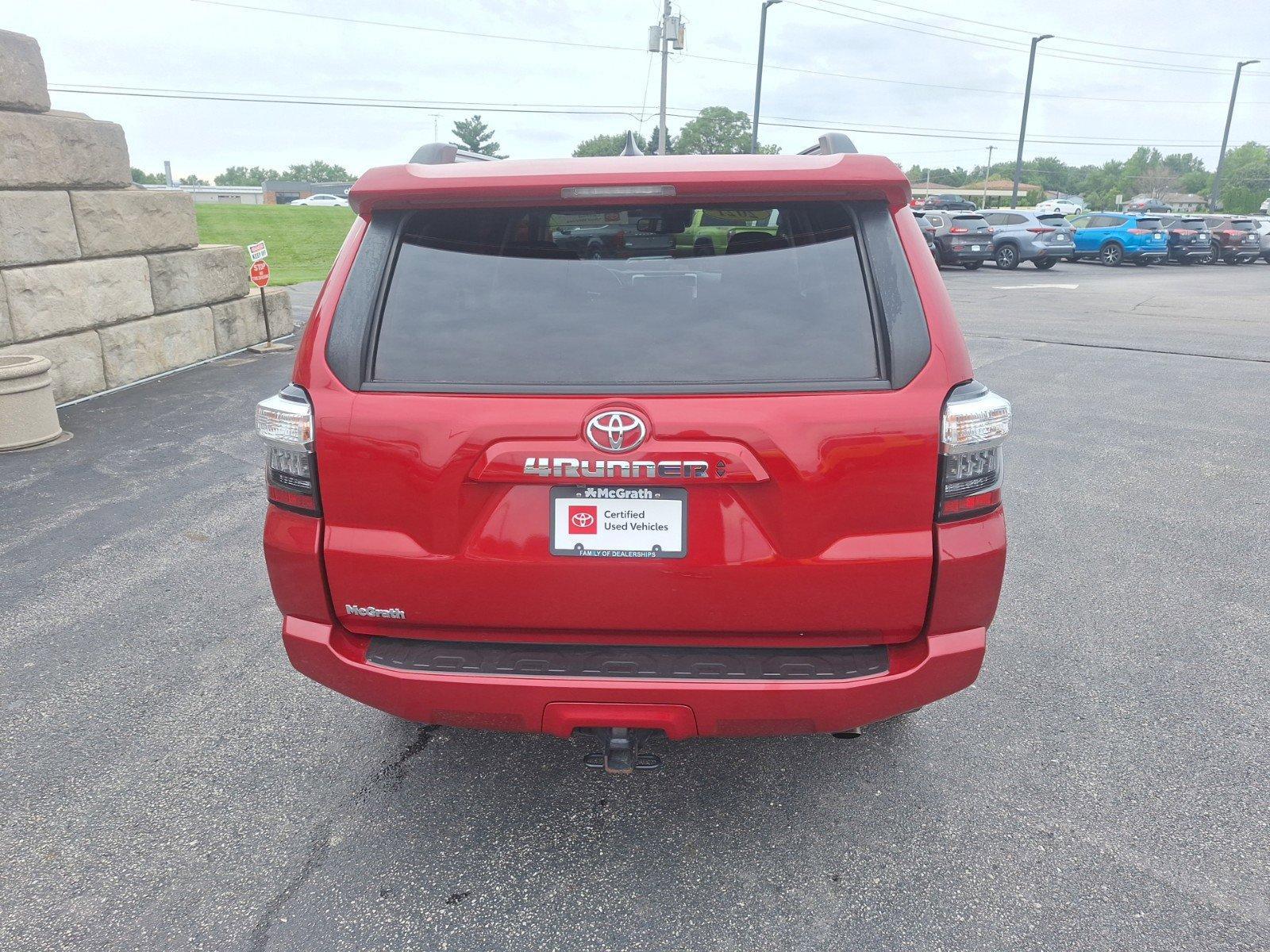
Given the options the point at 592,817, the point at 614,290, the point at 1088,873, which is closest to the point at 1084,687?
the point at 1088,873

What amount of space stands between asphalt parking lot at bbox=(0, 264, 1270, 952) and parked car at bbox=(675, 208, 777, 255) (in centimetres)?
169

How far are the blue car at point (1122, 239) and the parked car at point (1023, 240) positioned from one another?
10.2 ft

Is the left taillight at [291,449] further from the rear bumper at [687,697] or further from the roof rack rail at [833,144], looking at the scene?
the roof rack rail at [833,144]

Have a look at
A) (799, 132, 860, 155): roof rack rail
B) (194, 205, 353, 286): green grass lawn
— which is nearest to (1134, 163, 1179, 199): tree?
(194, 205, 353, 286): green grass lawn

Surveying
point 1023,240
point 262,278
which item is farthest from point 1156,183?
point 262,278

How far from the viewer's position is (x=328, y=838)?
270 cm

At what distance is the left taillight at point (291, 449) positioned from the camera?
240 centimetres

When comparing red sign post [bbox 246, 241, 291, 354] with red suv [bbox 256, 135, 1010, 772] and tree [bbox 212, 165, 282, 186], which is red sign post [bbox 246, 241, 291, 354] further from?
tree [bbox 212, 165, 282, 186]

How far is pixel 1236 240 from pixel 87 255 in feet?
115

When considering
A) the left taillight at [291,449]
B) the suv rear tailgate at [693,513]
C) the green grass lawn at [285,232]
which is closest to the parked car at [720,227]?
the suv rear tailgate at [693,513]

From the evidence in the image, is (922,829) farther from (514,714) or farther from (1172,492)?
(1172,492)

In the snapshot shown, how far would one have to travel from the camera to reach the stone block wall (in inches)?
327

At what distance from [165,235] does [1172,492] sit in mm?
10277

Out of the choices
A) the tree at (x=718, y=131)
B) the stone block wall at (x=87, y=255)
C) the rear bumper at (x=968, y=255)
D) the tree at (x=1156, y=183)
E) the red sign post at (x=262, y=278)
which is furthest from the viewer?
the tree at (x=1156, y=183)
